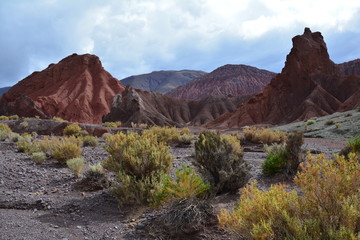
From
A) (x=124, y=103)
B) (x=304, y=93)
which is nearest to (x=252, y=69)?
(x=304, y=93)

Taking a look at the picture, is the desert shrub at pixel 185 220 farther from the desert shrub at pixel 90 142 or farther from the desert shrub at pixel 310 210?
the desert shrub at pixel 90 142

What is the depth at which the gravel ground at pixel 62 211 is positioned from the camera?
4.33 meters

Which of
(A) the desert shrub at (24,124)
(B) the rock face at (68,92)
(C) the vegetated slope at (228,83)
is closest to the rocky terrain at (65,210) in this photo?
(A) the desert shrub at (24,124)

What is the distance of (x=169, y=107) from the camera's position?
88.2 metres

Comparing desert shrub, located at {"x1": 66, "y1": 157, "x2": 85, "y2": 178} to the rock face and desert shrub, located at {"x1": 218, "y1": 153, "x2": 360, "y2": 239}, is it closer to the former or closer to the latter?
desert shrub, located at {"x1": 218, "y1": 153, "x2": 360, "y2": 239}


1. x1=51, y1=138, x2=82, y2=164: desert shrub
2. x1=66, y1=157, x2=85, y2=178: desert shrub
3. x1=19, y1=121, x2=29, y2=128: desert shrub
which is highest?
x1=19, y1=121, x2=29, y2=128: desert shrub

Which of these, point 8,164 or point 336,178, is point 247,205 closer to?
point 336,178

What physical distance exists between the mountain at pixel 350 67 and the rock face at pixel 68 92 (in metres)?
88.4

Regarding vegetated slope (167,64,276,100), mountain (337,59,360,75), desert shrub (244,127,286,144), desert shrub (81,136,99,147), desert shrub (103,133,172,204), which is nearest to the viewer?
desert shrub (103,133,172,204)

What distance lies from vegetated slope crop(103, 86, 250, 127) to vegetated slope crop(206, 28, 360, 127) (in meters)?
17.8

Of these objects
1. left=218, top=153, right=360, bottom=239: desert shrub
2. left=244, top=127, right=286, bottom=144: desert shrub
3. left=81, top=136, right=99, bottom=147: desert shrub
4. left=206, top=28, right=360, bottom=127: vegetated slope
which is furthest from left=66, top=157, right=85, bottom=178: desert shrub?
left=206, top=28, right=360, bottom=127: vegetated slope

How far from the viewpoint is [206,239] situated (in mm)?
3955

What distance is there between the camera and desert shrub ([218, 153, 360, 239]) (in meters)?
2.53

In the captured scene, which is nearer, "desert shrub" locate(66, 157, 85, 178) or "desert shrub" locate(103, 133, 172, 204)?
"desert shrub" locate(103, 133, 172, 204)
